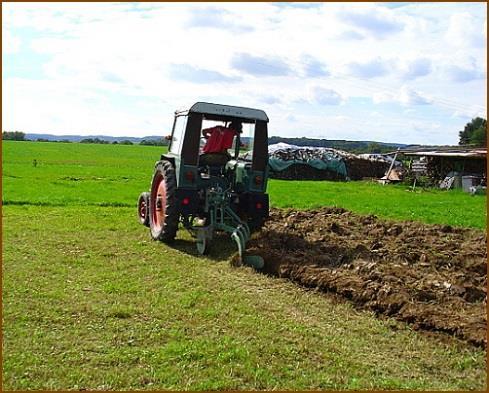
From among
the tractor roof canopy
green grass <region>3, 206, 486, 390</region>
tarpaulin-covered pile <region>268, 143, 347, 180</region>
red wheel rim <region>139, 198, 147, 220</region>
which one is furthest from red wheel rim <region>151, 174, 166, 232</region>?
tarpaulin-covered pile <region>268, 143, 347, 180</region>

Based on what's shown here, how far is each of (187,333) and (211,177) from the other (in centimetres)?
456

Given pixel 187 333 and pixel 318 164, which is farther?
pixel 318 164

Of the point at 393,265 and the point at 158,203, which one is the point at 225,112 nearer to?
the point at 158,203

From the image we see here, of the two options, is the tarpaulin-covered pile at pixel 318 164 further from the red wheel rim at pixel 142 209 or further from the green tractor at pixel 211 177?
the green tractor at pixel 211 177

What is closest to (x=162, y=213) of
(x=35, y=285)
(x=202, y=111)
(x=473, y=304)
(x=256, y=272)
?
(x=202, y=111)

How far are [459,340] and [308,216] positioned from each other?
680cm

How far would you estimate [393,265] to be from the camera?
7.56m

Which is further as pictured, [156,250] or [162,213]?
[162,213]

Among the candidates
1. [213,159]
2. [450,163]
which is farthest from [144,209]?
[450,163]

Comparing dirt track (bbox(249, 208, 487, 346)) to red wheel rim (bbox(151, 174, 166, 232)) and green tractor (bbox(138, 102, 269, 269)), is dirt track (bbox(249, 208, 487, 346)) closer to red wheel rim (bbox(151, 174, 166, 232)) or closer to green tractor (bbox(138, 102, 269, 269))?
green tractor (bbox(138, 102, 269, 269))

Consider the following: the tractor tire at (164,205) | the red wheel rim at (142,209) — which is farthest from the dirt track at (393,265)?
the red wheel rim at (142,209)

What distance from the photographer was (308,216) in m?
12.0

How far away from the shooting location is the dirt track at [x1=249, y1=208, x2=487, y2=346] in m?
5.87

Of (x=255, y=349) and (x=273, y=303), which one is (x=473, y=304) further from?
(x=255, y=349)
